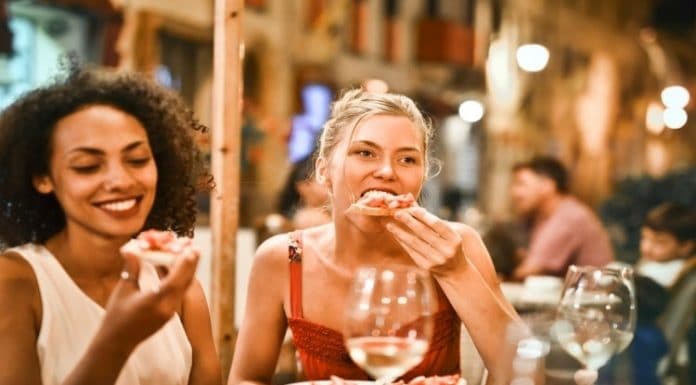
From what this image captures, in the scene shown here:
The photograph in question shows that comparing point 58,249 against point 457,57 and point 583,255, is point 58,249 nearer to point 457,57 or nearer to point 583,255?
point 583,255

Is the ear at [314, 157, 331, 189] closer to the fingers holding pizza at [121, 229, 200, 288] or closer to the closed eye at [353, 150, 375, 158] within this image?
the closed eye at [353, 150, 375, 158]

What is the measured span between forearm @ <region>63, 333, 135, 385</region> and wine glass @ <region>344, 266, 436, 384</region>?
461 millimetres

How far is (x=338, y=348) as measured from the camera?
302 centimetres

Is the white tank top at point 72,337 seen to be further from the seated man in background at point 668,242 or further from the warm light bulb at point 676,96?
the warm light bulb at point 676,96

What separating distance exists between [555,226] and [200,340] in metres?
5.49

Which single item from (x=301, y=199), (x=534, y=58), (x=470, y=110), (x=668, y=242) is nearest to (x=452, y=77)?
(x=470, y=110)

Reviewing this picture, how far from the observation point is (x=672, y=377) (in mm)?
5770

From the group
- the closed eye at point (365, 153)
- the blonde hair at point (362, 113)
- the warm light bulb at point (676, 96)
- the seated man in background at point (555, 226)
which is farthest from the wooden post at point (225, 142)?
the warm light bulb at point (676, 96)

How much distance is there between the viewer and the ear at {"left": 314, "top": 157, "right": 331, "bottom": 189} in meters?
3.20

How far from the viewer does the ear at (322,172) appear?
320 centimetres

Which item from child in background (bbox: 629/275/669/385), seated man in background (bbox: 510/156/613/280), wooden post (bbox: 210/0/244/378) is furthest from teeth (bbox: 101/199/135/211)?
seated man in background (bbox: 510/156/613/280)

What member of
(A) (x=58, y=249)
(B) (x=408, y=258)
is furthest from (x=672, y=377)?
(A) (x=58, y=249)

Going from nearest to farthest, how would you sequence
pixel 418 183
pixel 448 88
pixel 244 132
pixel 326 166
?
pixel 418 183 < pixel 326 166 < pixel 244 132 < pixel 448 88

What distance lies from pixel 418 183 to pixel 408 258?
0.28 metres
